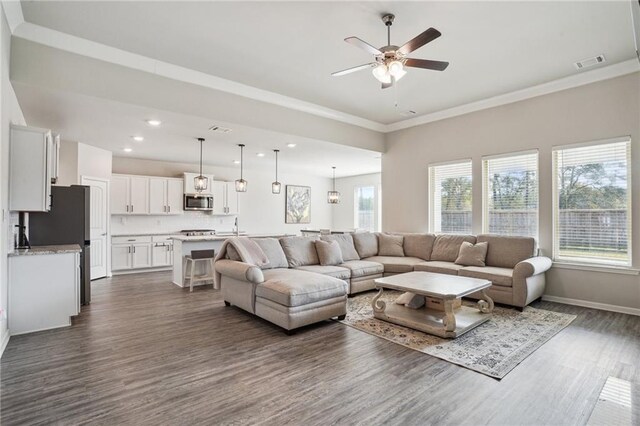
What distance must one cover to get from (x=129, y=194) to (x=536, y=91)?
26.4 feet

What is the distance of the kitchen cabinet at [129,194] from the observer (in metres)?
7.19

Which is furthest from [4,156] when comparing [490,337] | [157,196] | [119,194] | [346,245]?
[490,337]

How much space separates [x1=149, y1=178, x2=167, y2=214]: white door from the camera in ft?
25.1

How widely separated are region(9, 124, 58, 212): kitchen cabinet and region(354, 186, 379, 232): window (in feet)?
27.2

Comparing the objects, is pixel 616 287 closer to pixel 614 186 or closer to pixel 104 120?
pixel 614 186

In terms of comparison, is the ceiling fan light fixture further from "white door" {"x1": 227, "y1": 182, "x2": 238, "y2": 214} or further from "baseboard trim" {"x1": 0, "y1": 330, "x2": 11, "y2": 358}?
"white door" {"x1": 227, "y1": 182, "x2": 238, "y2": 214}

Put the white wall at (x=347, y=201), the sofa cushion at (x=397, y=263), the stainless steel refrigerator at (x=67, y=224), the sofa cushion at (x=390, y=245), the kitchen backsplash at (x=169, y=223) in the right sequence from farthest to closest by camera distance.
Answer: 1. the white wall at (x=347, y=201)
2. the kitchen backsplash at (x=169, y=223)
3. the sofa cushion at (x=390, y=245)
4. the sofa cushion at (x=397, y=263)
5. the stainless steel refrigerator at (x=67, y=224)

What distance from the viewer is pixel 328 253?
16.9ft

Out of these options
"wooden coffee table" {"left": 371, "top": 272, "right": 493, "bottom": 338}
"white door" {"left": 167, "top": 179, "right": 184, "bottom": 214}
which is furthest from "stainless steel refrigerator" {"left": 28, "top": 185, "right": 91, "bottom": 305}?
"wooden coffee table" {"left": 371, "top": 272, "right": 493, "bottom": 338}

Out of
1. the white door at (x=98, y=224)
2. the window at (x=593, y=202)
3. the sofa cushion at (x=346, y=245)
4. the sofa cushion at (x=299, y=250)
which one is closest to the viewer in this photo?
the window at (x=593, y=202)

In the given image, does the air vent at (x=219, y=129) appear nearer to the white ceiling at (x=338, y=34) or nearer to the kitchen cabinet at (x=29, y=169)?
the white ceiling at (x=338, y=34)

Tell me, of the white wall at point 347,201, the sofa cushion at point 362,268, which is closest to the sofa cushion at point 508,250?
the sofa cushion at point 362,268

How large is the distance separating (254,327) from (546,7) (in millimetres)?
4344

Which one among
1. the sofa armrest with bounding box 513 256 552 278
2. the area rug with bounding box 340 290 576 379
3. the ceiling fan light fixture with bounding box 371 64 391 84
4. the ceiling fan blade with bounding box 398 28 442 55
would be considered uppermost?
the ceiling fan blade with bounding box 398 28 442 55
